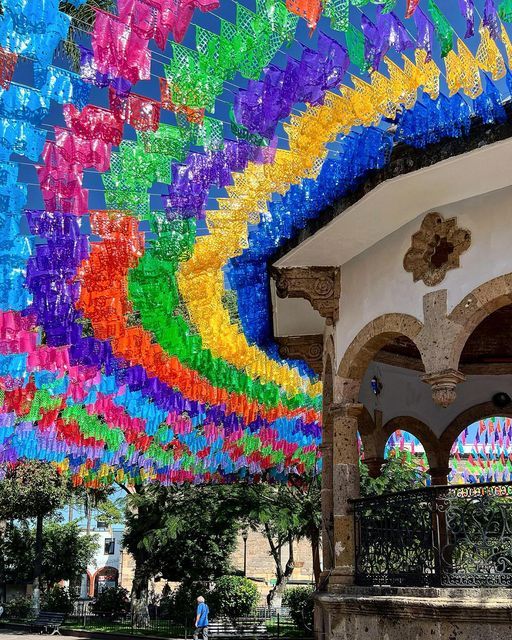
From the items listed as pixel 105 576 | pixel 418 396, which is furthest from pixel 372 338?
pixel 105 576

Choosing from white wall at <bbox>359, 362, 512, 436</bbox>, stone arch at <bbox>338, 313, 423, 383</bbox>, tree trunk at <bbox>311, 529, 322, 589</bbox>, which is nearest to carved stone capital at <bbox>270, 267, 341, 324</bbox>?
stone arch at <bbox>338, 313, 423, 383</bbox>

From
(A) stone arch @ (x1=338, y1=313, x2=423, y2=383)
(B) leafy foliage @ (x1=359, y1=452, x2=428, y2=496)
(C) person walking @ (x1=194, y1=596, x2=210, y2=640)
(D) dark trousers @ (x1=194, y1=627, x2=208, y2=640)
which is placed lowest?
(D) dark trousers @ (x1=194, y1=627, x2=208, y2=640)

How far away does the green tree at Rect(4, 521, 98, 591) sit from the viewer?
116 feet

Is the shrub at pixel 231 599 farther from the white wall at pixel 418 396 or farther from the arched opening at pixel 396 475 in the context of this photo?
the white wall at pixel 418 396

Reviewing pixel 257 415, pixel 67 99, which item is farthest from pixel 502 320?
pixel 67 99

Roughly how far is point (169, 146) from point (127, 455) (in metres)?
11.2

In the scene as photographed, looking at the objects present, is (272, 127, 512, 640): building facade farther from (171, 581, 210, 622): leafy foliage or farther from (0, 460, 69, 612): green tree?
(0, 460, 69, 612): green tree

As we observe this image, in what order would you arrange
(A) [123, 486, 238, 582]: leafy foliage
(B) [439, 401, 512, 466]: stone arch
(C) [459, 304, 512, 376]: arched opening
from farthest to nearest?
(A) [123, 486, 238, 582]: leafy foliage → (B) [439, 401, 512, 466]: stone arch → (C) [459, 304, 512, 376]: arched opening

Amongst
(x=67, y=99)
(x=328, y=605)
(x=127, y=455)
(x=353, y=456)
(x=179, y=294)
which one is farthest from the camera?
(x=127, y=455)

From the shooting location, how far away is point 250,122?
670 cm

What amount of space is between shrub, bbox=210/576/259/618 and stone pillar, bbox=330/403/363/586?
17456 millimetres

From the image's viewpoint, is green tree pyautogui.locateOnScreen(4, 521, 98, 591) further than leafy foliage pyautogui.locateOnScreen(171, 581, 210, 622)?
Yes

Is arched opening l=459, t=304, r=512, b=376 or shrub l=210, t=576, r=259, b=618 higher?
arched opening l=459, t=304, r=512, b=376

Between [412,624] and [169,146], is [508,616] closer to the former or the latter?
[412,624]
